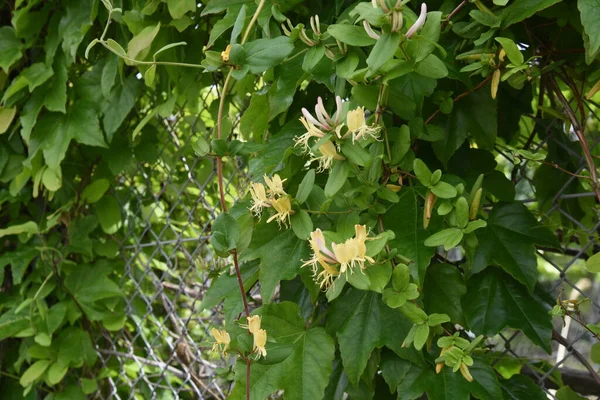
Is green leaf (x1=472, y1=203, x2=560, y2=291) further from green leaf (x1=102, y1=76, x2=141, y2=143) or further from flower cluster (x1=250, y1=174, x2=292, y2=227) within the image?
green leaf (x1=102, y1=76, x2=141, y2=143)

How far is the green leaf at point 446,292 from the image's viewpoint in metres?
0.97

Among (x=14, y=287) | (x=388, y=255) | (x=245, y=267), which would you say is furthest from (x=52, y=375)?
(x=388, y=255)

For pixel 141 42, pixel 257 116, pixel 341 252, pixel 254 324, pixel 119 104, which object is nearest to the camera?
pixel 341 252

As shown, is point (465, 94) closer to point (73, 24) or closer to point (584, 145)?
point (584, 145)

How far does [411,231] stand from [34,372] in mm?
1180

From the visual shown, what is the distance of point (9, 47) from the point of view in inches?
63.7

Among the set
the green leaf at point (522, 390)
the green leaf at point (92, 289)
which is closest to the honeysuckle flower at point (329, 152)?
the green leaf at point (522, 390)

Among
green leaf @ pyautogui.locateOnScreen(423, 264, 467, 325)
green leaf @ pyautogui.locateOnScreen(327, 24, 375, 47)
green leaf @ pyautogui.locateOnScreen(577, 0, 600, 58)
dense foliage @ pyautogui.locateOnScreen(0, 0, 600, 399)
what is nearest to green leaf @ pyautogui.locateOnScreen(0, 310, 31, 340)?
dense foliage @ pyautogui.locateOnScreen(0, 0, 600, 399)

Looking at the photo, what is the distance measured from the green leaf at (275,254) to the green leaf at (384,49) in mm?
312

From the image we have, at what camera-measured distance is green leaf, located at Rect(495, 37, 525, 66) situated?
2.84ft

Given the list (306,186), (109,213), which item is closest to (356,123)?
(306,186)

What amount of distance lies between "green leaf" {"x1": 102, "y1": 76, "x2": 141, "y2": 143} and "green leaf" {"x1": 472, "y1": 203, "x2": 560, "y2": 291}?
0.87 m

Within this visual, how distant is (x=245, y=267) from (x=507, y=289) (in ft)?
1.35

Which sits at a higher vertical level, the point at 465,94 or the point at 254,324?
the point at 465,94
